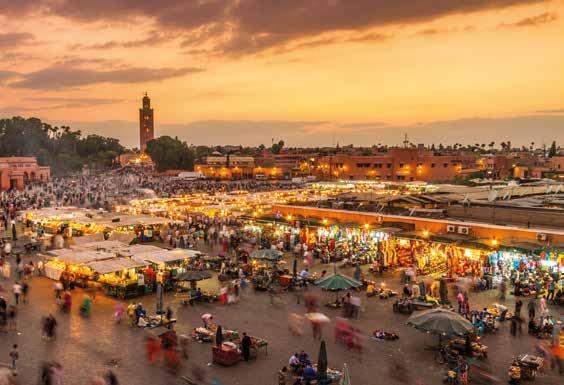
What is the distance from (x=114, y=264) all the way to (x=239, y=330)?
21.3 feet

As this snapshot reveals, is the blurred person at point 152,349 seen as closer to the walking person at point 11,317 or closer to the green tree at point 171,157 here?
the walking person at point 11,317

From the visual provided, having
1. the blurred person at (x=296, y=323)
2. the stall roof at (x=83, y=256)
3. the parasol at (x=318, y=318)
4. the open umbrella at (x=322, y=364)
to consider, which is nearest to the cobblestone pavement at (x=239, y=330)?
the blurred person at (x=296, y=323)

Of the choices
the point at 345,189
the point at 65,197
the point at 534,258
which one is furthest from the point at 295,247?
the point at 65,197

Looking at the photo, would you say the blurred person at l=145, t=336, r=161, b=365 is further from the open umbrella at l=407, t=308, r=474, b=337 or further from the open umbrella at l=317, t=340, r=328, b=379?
the open umbrella at l=407, t=308, r=474, b=337

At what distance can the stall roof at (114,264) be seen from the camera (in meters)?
17.9

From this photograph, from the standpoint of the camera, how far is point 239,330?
14375 millimetres

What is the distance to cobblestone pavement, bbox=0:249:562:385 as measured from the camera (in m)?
11.3

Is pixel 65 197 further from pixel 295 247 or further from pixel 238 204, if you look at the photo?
pixel 295 247

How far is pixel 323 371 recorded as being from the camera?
432 inches

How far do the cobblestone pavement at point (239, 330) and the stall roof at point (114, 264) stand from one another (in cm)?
116

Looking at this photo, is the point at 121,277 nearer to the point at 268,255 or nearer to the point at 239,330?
the point at 268,255

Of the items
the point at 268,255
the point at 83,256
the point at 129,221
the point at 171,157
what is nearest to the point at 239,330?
the point at 268,255

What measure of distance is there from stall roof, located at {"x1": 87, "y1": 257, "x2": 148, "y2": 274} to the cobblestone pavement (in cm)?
116

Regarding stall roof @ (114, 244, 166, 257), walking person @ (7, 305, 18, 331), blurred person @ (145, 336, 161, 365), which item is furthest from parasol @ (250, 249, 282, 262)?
walking person @ (7, 305, 18, 331)
